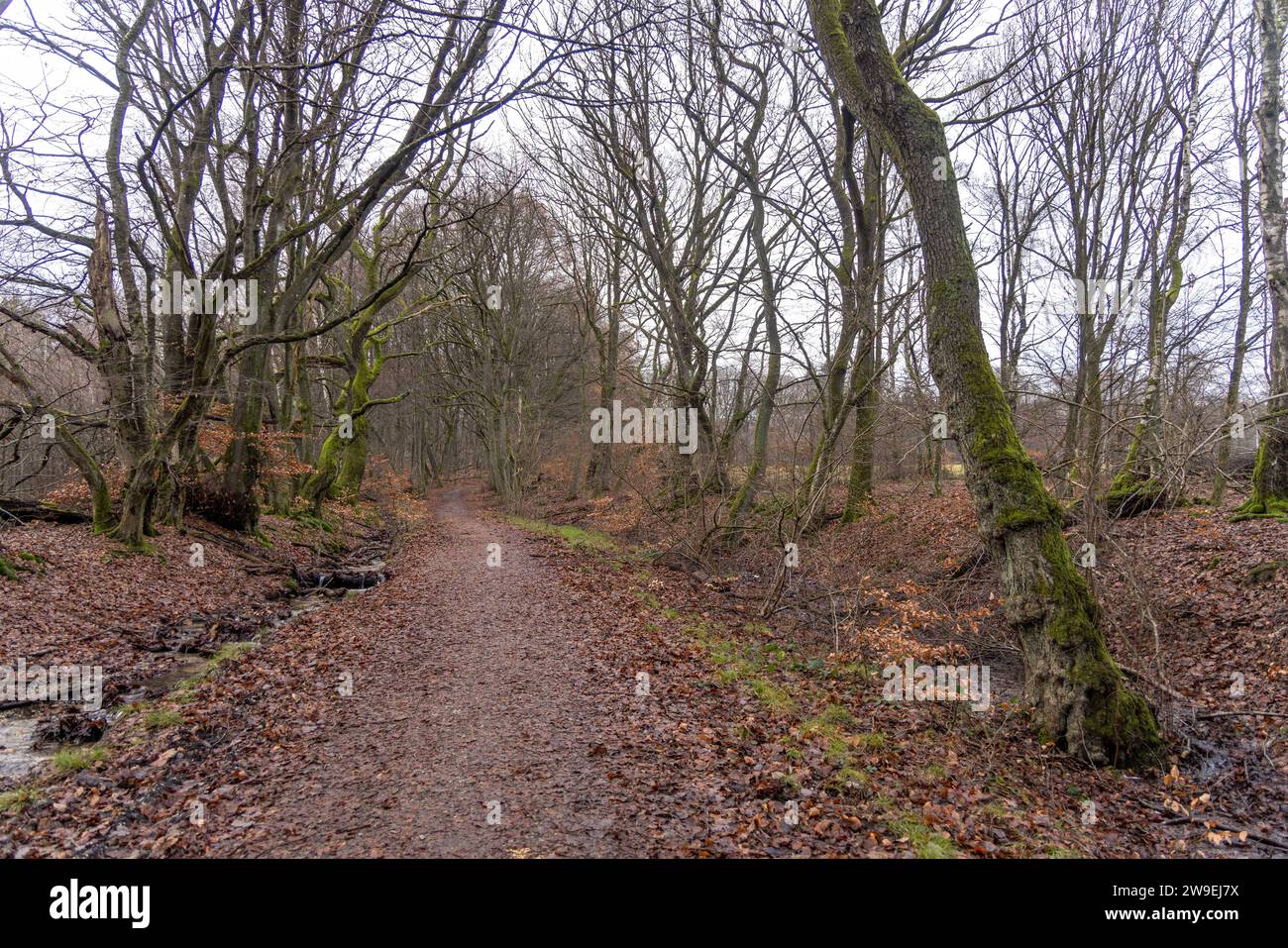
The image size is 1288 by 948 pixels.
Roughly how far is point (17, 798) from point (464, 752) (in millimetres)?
2923

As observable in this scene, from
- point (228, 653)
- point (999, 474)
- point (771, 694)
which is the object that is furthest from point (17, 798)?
point (999, 474)

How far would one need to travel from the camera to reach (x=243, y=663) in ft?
24.9

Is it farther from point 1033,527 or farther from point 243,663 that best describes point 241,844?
point 1033,527

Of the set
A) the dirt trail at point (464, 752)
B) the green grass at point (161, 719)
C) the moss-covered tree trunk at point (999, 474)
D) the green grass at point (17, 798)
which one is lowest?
the green grass at point (17, 798)

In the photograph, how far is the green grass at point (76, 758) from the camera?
503cm

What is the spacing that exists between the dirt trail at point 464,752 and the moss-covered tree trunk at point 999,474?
3.69m

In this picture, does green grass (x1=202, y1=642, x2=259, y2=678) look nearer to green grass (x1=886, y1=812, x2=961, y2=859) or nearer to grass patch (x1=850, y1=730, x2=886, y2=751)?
grass patch (x1=850, y1=730, x2=886, y2=751)

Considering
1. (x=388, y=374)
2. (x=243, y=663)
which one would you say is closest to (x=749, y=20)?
(x=243, y=663)

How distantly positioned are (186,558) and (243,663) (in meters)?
6.04

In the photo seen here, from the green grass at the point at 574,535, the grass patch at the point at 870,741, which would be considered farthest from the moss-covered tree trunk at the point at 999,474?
the green grass at the point at 574,535

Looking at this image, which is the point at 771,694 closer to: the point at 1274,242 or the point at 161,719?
the point at 161,719

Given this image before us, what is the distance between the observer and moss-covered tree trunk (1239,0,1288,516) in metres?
9.17

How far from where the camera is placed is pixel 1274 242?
9.42 metres

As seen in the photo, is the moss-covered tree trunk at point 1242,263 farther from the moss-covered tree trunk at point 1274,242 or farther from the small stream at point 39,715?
the small stream at point 39,715
